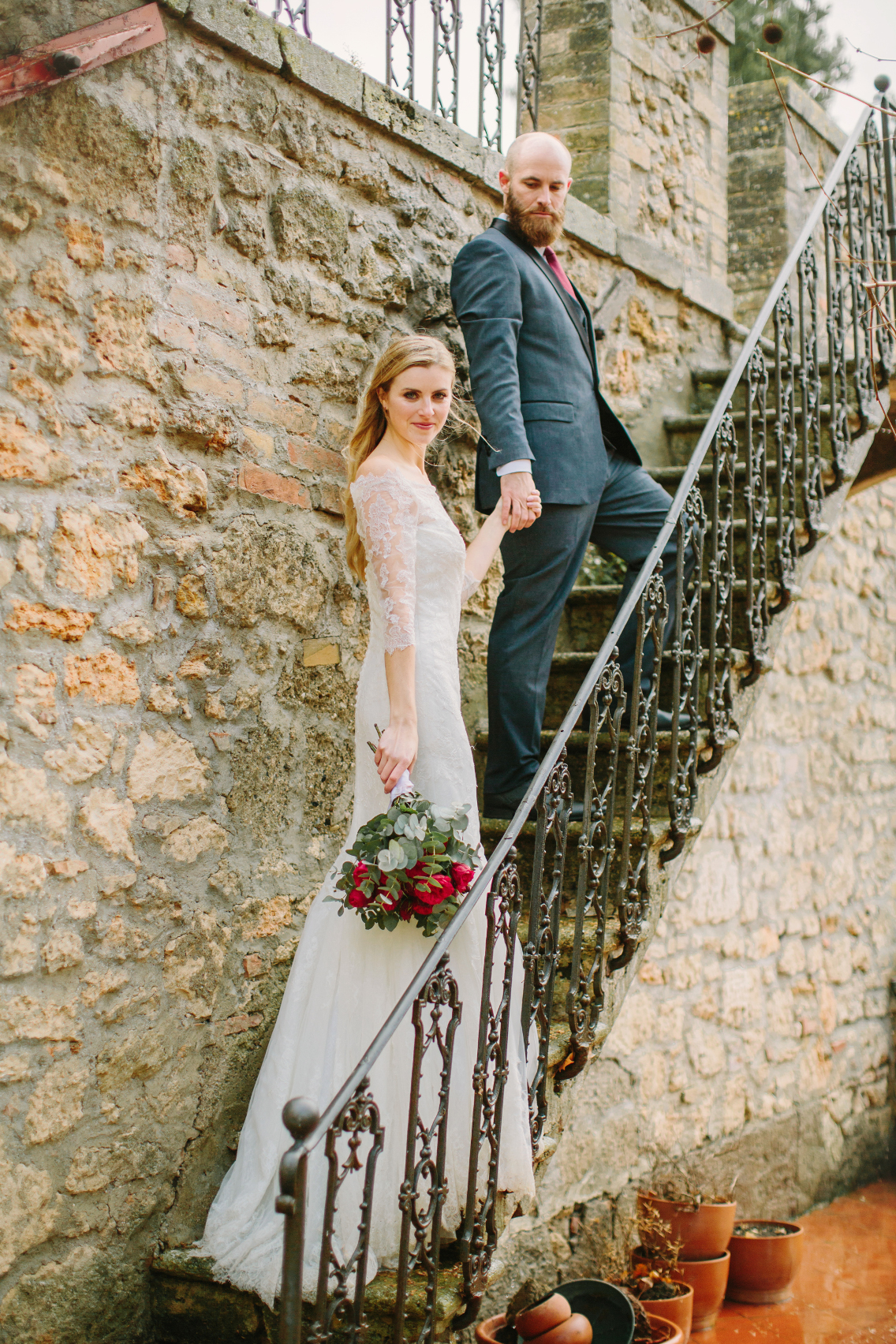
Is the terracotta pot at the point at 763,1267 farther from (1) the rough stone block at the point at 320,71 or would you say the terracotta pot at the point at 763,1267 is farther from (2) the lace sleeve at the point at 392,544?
(1) the rough stone block at the point at 320,71

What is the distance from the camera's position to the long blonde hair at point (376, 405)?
9.03ft

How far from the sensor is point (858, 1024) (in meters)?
5.86

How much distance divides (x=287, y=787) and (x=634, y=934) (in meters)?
0.96

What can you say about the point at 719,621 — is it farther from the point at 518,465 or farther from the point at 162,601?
the point at 162,601

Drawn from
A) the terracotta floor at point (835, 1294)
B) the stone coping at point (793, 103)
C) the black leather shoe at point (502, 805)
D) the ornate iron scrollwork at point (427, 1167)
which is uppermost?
the stone coping at point (793, 103)

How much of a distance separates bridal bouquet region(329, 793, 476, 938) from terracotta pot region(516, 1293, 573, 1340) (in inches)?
47.8

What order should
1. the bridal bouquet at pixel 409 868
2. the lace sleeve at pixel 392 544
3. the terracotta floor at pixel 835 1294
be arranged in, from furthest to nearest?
the terracotta floor at pixel 835 1294
the lace sleeve at pixel 392 544
the bridal bouquet at pixel 409 868

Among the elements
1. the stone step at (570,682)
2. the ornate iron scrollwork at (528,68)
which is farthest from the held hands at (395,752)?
the ornate iron scrollwork at (528,68)

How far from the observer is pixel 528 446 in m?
3.09

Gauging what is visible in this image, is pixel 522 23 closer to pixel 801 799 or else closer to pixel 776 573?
pixel 776 573

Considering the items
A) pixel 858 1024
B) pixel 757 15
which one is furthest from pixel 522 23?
pixel 757 15

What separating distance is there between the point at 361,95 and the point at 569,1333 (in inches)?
132

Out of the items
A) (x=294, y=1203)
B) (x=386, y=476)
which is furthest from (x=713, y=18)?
(x=294, y=1203)

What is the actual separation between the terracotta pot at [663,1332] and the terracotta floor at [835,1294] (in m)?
0.62
